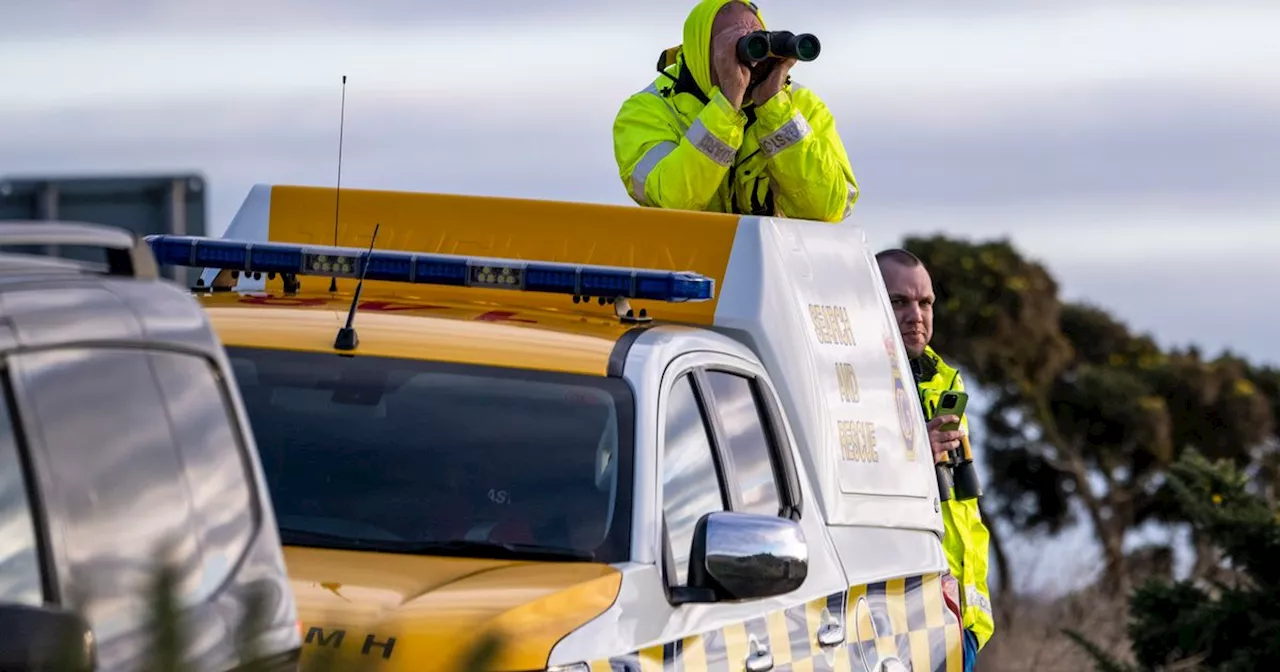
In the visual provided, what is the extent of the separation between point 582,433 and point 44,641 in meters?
3.00

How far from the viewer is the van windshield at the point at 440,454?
17.5ft

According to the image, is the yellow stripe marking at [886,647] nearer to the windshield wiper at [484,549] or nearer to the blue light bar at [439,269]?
the blue light bar at [439,269]


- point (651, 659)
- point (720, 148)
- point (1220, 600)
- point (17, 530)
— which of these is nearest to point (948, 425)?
point (720, 148)

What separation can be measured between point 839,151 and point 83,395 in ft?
16.6

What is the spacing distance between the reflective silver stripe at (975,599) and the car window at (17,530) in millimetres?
5386

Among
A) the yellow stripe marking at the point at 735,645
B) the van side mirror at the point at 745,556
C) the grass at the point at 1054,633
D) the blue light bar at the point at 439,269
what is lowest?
the grass at the point at 1054,633

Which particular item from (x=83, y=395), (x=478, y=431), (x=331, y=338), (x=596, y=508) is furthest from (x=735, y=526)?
(x=83, y=395)

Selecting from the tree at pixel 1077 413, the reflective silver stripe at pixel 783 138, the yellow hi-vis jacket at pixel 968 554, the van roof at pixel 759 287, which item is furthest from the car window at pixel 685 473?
the tree at pixel 1077 413

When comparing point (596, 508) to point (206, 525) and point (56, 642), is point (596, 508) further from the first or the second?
point (56, 642)

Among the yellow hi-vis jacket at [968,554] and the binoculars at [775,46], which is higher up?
the binoculars at [775,46]

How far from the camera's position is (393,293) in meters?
6.84

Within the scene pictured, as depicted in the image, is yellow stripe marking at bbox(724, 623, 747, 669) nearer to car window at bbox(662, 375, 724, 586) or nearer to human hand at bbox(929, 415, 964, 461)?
car window at bbox(662, 375, 724, 586)

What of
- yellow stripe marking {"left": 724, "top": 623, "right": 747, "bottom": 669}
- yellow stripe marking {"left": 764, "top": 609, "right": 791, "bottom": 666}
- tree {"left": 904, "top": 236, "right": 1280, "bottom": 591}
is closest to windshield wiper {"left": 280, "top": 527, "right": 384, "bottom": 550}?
yellow stripe marking {"left": 724, "top": 623, "right": 747, "bottom": 669}

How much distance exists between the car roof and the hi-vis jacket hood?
5.84ft
